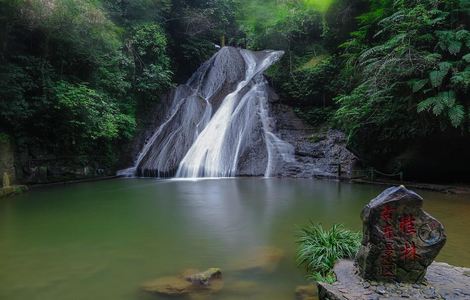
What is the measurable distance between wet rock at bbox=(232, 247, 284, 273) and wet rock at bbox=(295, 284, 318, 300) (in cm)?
67

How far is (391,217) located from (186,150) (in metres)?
14.2

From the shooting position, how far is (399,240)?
4.02 m

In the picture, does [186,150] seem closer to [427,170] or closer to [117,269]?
[427,170]

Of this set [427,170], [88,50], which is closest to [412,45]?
[427,170]

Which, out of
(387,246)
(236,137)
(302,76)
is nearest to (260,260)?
(387,246)

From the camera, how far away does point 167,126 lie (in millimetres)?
19766

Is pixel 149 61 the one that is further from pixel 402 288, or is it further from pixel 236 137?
pixel 402 288

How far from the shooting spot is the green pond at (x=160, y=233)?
487 cm

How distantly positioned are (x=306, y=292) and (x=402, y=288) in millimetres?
1116

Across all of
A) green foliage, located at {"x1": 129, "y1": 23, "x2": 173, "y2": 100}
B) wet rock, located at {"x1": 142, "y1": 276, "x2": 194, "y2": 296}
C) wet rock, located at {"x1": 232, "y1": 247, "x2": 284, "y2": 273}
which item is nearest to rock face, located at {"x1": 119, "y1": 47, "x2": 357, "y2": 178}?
green foliage, located at {"x1": 129, "y1": 23, "x2": 173, "y2": 100}

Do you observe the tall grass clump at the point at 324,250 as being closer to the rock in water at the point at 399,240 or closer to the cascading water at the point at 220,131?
the rock in water at the point at 399,240

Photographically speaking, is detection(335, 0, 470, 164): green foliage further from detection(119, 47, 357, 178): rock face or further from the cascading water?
the cascading water

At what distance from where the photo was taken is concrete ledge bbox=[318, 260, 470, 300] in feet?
12.3

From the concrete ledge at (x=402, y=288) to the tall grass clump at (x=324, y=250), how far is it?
577 mm
